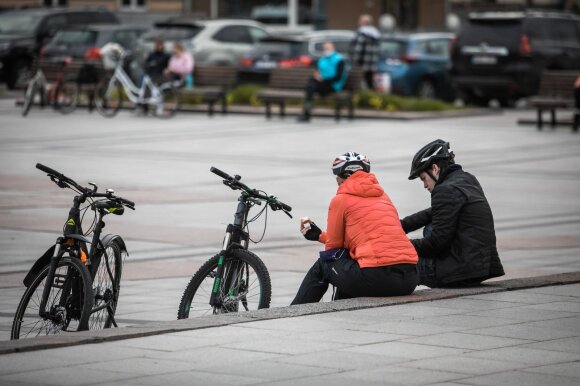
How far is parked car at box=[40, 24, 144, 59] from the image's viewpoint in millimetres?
35469

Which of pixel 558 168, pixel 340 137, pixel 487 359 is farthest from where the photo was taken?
pixel 340 137

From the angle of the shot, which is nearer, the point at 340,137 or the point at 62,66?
the point at 340,137

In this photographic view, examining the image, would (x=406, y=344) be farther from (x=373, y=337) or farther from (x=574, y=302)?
(x=574, y=302)

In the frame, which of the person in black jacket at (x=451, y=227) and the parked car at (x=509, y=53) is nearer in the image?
the person in black jacket at (x=451, y=227)

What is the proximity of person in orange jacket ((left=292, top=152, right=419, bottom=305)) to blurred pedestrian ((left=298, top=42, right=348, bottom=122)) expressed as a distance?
18776 mm

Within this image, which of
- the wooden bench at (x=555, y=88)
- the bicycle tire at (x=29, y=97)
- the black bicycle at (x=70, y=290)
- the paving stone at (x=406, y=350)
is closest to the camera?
the paving stone at (x=406, y=350)

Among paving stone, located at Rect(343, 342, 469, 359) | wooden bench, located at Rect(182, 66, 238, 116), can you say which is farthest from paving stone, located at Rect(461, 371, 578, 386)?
wooden bench, located at Rect(182, 66, 238, 116)

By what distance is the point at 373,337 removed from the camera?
25.7ft

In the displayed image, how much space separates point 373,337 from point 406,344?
9.5 inches

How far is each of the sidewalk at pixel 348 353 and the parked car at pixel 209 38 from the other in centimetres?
2573

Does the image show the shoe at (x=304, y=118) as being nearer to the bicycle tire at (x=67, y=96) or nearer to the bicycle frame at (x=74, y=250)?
the bicycle tire at (x=67, y=96)

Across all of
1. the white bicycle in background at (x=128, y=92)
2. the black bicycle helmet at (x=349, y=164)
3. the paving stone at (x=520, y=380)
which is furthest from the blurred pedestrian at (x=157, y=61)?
the paving stone at (x=520, y=380)

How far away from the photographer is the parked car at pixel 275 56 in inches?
1287

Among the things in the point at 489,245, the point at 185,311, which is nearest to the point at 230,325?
the point at 185,311
